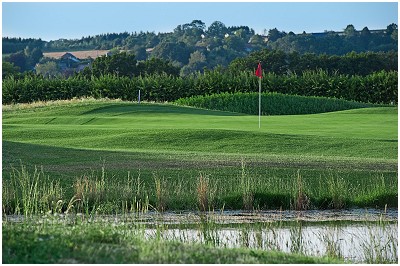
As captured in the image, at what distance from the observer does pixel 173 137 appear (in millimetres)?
23516

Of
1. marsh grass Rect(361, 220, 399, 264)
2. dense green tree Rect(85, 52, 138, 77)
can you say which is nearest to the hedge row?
dense green tree Rect(85, 52, 138, 77)

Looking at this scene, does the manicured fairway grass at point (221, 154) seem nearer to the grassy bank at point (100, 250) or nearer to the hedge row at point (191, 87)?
the grassy bank at point (100, 250)

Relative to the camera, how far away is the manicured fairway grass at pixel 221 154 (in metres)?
14.0

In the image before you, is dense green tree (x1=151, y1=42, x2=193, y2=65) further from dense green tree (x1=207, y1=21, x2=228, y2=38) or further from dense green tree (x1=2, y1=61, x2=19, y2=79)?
dense green tree (x1=2, y1=61, x2=19, y2=79)

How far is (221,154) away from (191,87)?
30121mm

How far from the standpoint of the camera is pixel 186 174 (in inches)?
627

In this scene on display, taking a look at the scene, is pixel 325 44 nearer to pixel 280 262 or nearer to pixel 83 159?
pixel 83 159

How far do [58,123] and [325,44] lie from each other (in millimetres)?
58405

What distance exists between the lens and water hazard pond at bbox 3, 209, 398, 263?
1021 cm

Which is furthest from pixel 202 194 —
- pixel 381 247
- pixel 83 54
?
pixel 83 54

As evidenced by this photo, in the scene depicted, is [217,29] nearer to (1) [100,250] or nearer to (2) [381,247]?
(2) [381,247]

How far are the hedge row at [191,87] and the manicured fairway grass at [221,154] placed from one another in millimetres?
13870

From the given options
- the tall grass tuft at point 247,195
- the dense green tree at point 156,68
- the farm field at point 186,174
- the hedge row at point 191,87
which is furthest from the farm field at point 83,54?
the tall grass tuft at point 247,195

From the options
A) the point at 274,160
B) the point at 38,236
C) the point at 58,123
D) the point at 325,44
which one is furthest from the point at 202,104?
the point at 325,44
